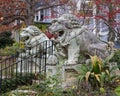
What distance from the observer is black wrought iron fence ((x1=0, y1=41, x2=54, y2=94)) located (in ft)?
A: 32.5

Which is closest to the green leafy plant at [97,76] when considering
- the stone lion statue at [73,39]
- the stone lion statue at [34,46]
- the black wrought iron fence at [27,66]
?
the stone lion statue at [73,39]

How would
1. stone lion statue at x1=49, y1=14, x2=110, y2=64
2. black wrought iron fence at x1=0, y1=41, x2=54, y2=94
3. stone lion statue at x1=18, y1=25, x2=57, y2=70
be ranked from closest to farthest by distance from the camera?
stone lion statue at x1=49, y1=14, x2=110, y2=64, black wrought iron fence at x1=0, y1=41, x2=54, y2=94, stone lion statue at x1=18, y1=25, x2=57, y2=70

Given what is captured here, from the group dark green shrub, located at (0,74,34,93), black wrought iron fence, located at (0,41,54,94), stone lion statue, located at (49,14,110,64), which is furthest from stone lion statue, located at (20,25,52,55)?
stone lion statue, located at (49,14,110,64)

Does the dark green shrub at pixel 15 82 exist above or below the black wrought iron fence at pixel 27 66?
below

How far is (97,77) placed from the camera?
26.1 ft

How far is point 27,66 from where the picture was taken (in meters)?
10.9

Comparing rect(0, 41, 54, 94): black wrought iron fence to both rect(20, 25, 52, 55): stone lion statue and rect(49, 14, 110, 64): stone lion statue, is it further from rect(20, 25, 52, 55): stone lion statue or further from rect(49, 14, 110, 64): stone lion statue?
rect(49, 14, 110, 64): stone lion statue

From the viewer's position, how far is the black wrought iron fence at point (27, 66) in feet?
32.5

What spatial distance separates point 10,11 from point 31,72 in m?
8.08

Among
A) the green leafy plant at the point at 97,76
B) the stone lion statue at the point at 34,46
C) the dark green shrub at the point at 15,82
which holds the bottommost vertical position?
the dark green shrub at the point at 15,82

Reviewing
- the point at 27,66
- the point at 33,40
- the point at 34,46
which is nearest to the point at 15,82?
the point at 27,66

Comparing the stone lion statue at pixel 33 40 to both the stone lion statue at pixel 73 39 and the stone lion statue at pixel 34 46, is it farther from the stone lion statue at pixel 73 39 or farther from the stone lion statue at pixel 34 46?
the stone lion statue at pixel 73 39

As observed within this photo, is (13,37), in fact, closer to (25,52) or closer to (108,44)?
(25,52)

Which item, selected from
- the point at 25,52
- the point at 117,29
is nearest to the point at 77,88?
the point at 25,52
